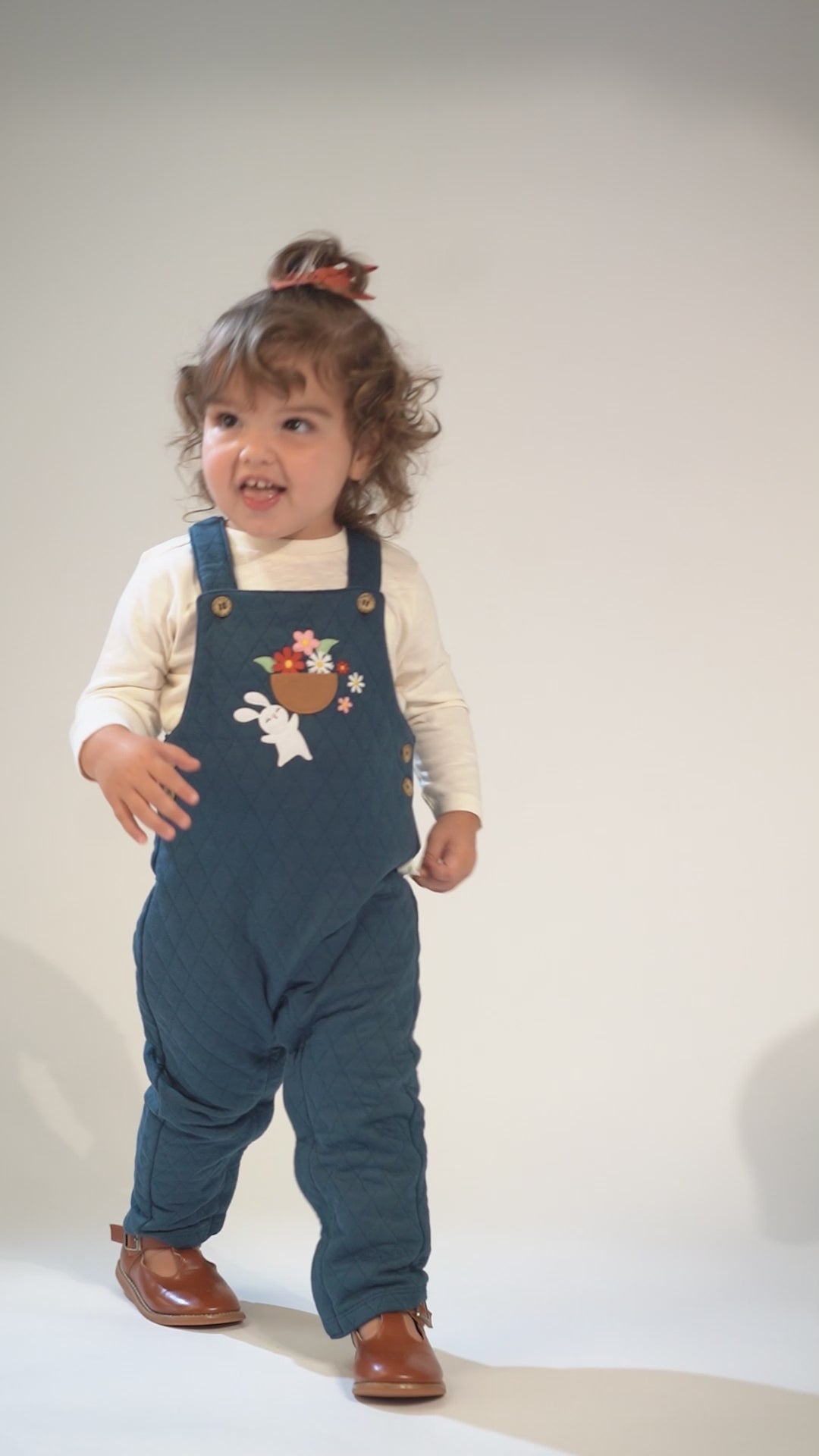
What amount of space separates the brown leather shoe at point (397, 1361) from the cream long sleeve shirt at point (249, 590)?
1.55ft

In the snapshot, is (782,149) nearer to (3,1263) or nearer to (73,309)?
(73,309)

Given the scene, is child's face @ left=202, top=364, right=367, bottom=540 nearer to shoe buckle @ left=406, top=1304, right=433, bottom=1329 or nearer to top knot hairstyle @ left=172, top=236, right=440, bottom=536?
top knot hairstyle @ left=172, top=236, right=440, bottom=536

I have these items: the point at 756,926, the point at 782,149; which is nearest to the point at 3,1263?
the point at 756,926

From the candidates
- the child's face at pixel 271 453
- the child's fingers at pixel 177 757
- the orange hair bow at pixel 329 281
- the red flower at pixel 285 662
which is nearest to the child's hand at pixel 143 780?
the child's fingers at pixel 177 757

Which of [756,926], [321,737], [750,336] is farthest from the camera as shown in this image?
[750,336]

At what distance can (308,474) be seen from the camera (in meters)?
1.53

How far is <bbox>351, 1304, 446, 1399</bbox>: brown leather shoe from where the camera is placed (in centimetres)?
145

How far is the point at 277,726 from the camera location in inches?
59.2

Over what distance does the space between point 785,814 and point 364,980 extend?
3.82 feet

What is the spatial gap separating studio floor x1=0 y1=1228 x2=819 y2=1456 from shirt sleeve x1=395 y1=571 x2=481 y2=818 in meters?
0.51

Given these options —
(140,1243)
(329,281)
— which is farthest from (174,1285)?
(329,281)

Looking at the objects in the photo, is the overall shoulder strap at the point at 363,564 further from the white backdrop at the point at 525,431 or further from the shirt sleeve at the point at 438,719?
the white backdrop at the point at 525,431

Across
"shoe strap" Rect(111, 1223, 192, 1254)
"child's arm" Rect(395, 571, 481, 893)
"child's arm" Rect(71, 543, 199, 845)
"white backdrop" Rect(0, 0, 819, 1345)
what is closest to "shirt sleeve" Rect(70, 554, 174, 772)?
"child's arm" Rect(71, 543, 199, 845)

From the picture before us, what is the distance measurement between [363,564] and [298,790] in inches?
9.1
